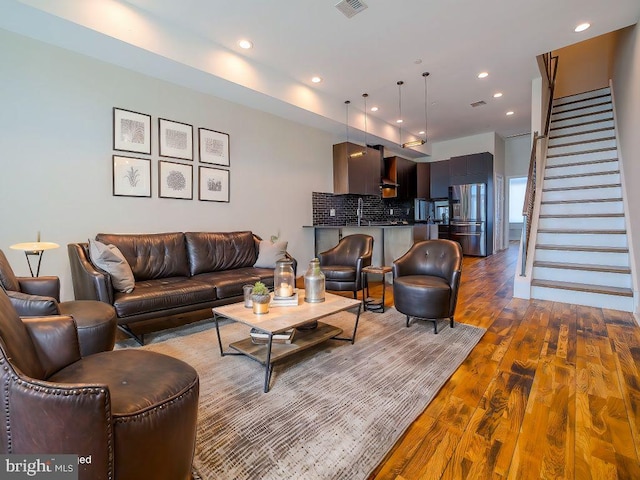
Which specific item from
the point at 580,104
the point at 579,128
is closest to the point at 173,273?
the point at 579,128

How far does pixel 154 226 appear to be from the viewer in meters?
3.61

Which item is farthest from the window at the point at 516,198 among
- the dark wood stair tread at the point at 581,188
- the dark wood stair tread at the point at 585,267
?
the dark wood stair tread at the point at 585,267

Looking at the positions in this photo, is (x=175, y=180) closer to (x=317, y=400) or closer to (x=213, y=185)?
(x=213, y=185)

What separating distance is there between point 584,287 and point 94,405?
469 centimetres

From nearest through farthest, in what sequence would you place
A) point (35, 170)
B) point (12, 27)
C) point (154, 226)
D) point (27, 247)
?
1. point (27, 247)
2. point (12, 27)
3. point (35, 170)
4. point (154, 226)

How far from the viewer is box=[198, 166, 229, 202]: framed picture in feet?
13.1

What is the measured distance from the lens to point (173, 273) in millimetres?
3361

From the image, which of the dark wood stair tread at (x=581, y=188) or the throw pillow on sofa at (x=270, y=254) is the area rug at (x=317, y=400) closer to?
the throw pillow on sofa at (x=270, y=254)

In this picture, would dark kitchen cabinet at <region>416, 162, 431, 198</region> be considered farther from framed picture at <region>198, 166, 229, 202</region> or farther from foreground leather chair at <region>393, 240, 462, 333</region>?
framed picture at <region>198, 166, 229, 202</region>

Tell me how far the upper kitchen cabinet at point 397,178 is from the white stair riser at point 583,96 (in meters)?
3.15

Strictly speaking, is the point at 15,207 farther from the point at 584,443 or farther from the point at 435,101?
the point at 435,101

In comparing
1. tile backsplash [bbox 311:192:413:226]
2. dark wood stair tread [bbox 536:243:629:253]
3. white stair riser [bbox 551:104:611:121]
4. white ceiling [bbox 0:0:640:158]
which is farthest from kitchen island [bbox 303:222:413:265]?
white stair riser [bbox 551:104:611:121]

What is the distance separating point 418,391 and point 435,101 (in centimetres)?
501

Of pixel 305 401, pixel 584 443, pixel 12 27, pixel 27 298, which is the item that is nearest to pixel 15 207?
pixel 12 27
